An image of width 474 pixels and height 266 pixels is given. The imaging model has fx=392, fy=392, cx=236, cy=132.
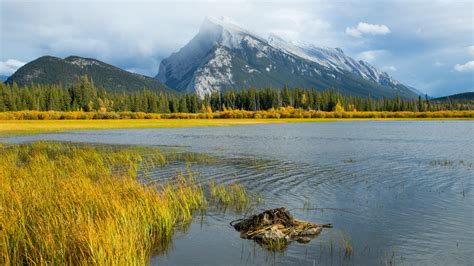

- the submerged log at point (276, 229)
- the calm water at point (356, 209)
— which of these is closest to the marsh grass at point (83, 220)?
the calm water at point (356, 209)

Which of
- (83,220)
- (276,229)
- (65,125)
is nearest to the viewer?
(83,220)

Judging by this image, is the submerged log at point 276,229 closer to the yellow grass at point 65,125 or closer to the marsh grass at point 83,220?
the marsh grass at point 83,220

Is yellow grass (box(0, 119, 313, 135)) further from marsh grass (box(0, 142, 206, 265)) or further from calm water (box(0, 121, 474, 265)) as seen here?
marsh grass (box(0, 142, 206, 265))

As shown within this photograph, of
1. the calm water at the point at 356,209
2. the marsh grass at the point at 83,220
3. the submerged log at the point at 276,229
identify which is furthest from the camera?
the submerged log at the point at 276,229

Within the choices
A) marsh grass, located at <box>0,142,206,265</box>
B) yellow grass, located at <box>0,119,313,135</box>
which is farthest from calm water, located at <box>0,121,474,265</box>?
yellow grass, located at <box>0,119,313,135</box>

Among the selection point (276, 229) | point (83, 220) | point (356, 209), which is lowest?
point (356, 209)

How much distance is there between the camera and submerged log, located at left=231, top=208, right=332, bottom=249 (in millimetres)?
12762

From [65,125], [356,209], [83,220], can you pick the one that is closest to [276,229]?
[356,209]

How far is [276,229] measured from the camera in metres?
13.1

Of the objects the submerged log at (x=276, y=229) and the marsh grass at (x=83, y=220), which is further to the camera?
the submerged log at (x=276, y=229)

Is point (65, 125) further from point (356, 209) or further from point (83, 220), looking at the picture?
point (83, 220)

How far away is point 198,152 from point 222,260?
28254 millimetres

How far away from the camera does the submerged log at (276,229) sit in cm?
1276

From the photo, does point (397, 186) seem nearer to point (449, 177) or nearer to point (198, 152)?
point (449, 177)
